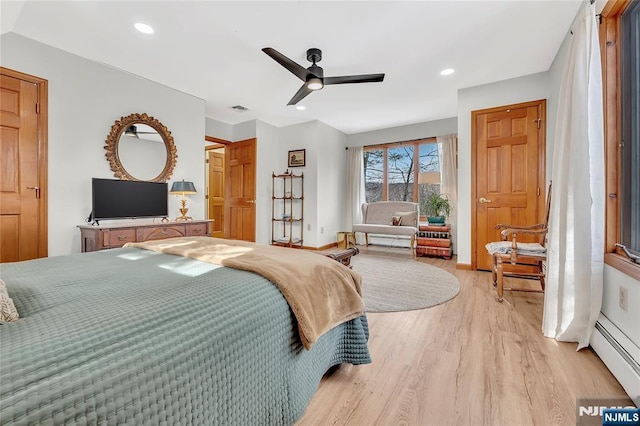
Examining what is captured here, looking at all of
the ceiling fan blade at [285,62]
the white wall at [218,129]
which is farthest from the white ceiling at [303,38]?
the white wall at [218,129]

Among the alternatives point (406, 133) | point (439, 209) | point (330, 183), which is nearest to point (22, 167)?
point (330, 183)

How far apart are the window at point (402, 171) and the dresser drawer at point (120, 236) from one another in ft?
14.7

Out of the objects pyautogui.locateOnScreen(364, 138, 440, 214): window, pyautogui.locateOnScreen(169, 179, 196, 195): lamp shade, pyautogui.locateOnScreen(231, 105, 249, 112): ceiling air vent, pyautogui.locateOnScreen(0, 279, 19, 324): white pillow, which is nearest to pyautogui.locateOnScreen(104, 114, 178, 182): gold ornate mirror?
pyautogui.locateOnScreen(169, 179, 196, 195): lamp shade

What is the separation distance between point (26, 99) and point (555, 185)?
15.1ft

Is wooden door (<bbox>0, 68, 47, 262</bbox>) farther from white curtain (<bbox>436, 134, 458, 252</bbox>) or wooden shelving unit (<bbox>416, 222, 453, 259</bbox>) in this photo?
white curtain (<bbox>436, 134, 458, 252</bbox>)

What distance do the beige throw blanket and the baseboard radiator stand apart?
1289 millimetres

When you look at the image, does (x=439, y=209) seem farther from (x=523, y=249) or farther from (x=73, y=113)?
(x=73, y=113)

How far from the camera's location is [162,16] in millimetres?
2338

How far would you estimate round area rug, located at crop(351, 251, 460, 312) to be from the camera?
2.55 meters

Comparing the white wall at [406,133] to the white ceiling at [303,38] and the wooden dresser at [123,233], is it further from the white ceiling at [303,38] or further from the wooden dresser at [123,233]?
the wooden dresser at [123,233]

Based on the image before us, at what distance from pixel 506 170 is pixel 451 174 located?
150cm

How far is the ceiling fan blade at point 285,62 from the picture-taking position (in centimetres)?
243

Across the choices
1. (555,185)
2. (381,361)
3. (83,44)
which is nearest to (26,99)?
(83,44)

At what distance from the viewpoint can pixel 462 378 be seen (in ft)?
4.80
